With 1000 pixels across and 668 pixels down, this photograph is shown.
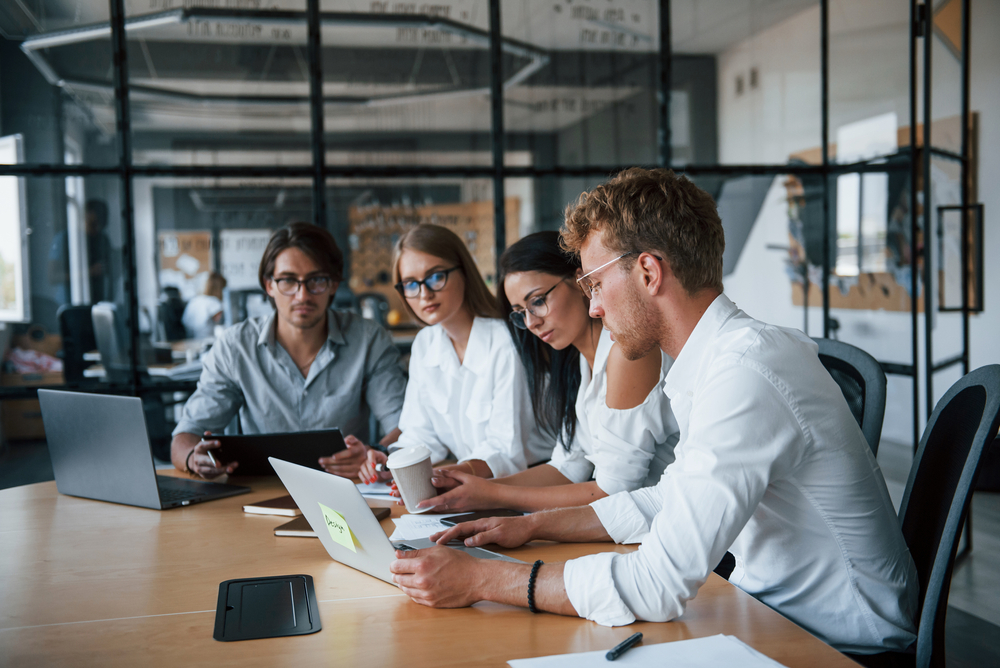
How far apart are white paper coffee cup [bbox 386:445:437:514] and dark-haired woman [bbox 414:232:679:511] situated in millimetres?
38

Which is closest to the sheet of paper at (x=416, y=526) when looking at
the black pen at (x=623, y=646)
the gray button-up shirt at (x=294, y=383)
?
the black pen at (x=623, y=646)

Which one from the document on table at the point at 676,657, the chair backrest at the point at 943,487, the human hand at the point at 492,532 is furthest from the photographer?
the human hand at the point at 492,532

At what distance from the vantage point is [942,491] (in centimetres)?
127

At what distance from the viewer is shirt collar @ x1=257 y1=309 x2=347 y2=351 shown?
2.66m

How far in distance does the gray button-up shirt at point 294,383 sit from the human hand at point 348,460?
0.62 meters

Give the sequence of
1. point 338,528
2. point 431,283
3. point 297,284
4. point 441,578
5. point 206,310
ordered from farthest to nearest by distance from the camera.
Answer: point 206,310 < point 297,284 < point 431,283 < point 338,528 < point 441,578

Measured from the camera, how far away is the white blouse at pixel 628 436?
1.75 meters

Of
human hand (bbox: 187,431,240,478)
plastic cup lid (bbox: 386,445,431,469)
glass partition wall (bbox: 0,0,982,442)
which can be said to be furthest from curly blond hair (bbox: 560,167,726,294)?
glass partition wall (bbox: 0,0,982,442)

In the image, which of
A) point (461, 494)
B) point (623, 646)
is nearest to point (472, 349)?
point (461, 494)

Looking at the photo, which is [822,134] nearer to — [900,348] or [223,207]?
[900,348]

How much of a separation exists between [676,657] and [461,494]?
0.79 meters

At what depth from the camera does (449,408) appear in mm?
2574

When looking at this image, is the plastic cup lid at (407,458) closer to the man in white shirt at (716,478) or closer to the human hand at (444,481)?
the human hand at (444,481)

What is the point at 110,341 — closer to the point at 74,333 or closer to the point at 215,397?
the point at 74,333
